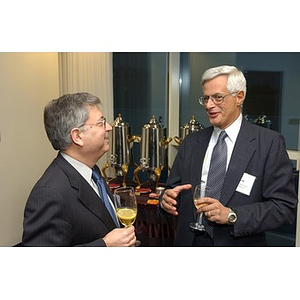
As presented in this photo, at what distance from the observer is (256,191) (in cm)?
148

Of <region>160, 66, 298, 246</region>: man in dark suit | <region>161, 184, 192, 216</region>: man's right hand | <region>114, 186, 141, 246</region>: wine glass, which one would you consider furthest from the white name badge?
<region>114, 186, 141, 246</region>: wine glass

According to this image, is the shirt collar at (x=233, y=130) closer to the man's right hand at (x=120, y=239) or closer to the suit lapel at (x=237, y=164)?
the suit lapel at (x=237, y=164)

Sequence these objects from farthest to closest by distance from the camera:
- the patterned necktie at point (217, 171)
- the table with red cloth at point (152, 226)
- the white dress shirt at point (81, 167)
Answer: the table with red cloth at point (152, 226), the patterned necktie at point (217, 171), the white dress shirt at point (81, 167)

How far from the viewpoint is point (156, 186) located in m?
3.03

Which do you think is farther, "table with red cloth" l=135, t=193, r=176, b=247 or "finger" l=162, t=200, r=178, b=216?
"table with red cloth" l=135, t=193, r=176, b=247

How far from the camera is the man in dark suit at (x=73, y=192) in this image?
1084mm

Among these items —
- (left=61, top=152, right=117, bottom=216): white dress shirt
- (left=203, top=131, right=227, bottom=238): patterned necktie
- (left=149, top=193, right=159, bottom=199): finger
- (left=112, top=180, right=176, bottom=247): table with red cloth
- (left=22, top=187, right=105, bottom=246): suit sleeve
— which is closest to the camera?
(left=22, top=187, right=105, bottom=246): suit sleeve

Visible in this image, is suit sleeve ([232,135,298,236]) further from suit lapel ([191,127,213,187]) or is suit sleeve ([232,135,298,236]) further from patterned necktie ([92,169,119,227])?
patterned necktie ([92,169,119,227])

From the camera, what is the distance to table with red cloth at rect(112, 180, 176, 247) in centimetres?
270

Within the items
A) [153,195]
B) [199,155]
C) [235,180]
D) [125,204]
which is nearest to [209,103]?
[199,155]

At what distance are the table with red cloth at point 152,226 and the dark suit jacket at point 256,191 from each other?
1.09m

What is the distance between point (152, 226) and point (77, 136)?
167 centimetres

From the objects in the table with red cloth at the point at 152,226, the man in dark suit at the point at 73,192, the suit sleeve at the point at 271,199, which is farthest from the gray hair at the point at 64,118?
the table with red cloth at the point at 152,226

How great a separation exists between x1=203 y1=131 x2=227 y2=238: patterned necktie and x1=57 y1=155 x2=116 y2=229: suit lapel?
496mm
